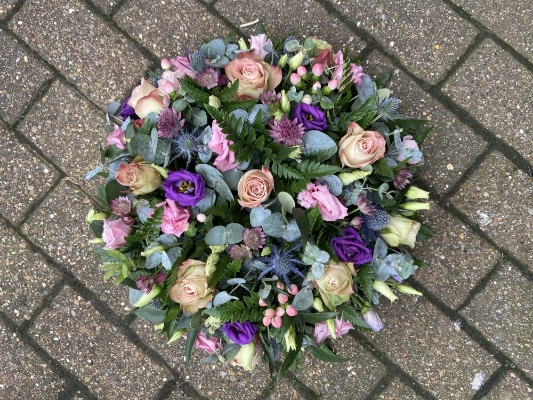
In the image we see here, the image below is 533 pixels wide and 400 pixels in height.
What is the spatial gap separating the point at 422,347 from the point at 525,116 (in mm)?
755

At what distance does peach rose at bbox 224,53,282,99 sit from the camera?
1.09m

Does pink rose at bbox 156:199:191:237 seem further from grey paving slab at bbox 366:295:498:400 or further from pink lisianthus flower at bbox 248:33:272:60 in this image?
grey paving slab at bbox 366:295:498:400

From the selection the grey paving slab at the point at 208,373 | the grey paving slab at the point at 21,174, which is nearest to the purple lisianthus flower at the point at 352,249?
the grey paving slab at the point at 208,373

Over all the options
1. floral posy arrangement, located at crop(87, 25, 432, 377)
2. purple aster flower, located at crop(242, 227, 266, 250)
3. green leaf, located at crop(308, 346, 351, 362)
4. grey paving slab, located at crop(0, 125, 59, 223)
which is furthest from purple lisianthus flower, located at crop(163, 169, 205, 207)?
grey paving slab, located at crop(0, 125, 59, 223)

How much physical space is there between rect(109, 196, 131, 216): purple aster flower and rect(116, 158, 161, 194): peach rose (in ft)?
0.17

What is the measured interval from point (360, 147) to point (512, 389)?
3.28 feet

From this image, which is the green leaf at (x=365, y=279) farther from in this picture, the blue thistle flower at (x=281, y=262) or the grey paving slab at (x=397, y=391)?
the grey paving slab at (x=397, y=391)

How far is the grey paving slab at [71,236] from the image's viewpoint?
63.2 inches

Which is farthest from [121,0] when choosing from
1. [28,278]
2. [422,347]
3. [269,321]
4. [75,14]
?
[422,347]

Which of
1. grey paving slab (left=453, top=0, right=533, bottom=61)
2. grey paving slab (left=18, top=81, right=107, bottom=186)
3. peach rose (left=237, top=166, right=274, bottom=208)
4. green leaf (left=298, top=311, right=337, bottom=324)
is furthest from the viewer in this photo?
grey paving slab (left=18, top=81, right=107, bottom=186)

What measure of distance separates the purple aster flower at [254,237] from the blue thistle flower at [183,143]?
20 centimetres

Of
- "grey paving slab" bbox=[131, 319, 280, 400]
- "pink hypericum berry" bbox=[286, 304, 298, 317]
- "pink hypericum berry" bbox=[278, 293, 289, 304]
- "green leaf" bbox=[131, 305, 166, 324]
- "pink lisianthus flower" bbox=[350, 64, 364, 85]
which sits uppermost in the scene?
"pink lisianthus flower" bbox=[350, 64, 364, 85]

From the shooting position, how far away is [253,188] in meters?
1.01

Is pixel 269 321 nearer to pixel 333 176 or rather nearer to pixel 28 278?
pixel 333 176
